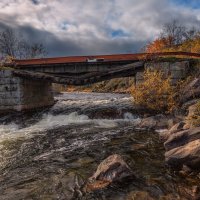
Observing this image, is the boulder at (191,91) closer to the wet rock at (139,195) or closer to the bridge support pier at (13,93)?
the wet rock at (139,195)

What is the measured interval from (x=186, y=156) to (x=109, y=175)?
10.0 ft

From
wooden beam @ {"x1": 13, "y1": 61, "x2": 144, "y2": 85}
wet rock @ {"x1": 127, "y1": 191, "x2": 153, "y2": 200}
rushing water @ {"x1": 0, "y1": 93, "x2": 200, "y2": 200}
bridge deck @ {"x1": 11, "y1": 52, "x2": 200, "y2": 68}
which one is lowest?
rushing water @ {"x1": 0, "y1": 93, "x2": 200, "y2": 200}

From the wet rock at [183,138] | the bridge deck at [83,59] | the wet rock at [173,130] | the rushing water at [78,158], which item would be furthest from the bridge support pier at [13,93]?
the wet rock at [183,138]

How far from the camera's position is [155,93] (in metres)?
22.3

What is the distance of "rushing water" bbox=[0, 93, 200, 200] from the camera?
9.55 m

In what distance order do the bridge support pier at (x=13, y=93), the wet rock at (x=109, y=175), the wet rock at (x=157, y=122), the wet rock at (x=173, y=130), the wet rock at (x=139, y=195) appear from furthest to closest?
the bridge support pier at (x=13, y=93)
the wet rock at (x=157, y=122)
the wet rock at (x=173, y=130)
the wet rock at (x=109, y=175)
the wet rock at (x=139, y=195)

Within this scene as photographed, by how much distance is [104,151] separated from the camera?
46.9 ft

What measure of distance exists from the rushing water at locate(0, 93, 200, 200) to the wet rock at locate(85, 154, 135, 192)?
0.28 m

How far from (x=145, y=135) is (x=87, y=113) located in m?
9.35

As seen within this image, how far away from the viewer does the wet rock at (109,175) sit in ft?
32.4

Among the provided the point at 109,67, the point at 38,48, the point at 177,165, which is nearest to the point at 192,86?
the point at 109,67

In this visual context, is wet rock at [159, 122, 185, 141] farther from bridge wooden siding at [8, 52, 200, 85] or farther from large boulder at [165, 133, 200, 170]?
bridge wooden siding at [8, 52, 200, 85]

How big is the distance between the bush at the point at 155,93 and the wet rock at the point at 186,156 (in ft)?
33.8

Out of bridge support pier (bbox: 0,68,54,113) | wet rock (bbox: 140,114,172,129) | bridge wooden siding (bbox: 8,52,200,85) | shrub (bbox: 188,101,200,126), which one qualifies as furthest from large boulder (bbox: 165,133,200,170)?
bridge support pier (bbox: 0,68,54,113)
